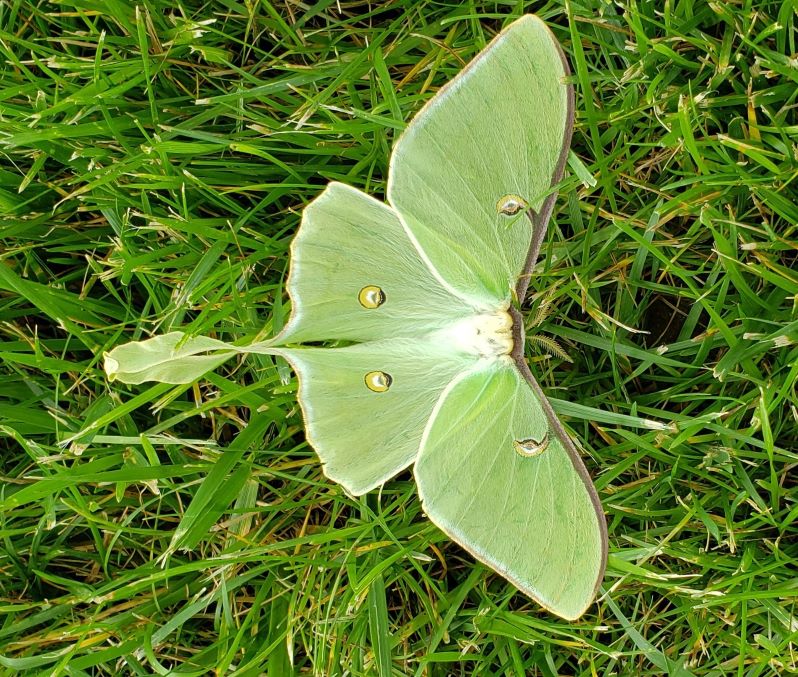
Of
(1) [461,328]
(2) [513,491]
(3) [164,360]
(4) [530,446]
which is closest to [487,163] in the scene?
(1) [461,328]

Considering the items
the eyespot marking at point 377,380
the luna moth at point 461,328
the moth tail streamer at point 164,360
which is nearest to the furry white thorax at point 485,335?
the luna moth at point 461,328

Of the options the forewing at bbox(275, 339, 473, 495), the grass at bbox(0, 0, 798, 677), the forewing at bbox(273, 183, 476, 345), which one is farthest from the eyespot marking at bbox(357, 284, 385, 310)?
the grass at bbox(0, 0, 798, 677)

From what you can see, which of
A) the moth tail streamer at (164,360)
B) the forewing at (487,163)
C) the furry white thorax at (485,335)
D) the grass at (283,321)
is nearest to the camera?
the forewing at (487,163)

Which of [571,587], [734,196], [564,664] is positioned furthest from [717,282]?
[564,664]

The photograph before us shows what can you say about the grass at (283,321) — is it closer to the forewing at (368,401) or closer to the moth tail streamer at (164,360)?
the moth tail streamer at (164,360)

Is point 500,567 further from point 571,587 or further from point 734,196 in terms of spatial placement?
point 734,196

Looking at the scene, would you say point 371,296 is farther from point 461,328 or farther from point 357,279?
point 461,328
